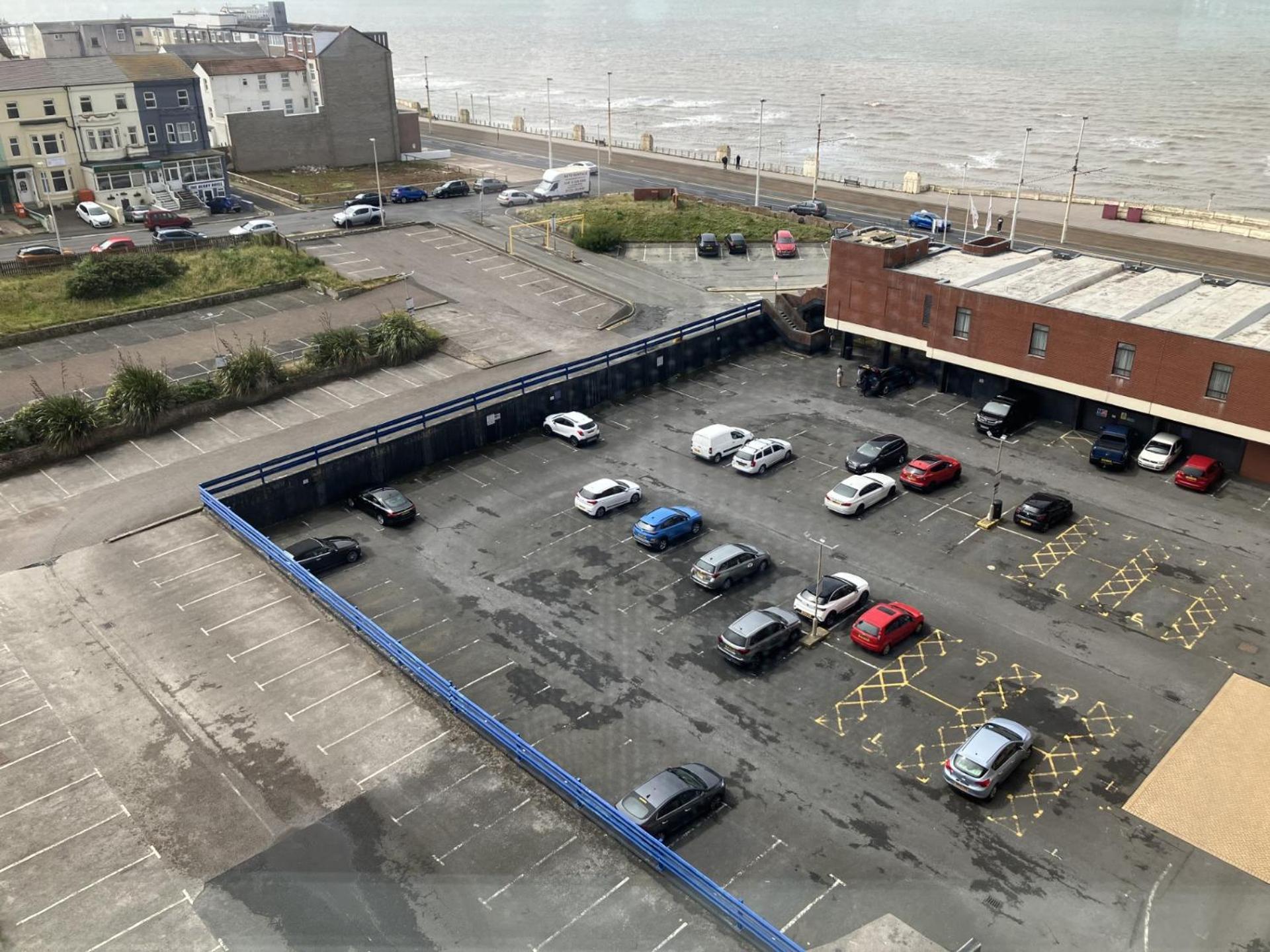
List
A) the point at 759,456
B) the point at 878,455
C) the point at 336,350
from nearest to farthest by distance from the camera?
the point at 878,455, the point at 759,456, the point at 336,350

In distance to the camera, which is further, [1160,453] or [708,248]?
[708,248]

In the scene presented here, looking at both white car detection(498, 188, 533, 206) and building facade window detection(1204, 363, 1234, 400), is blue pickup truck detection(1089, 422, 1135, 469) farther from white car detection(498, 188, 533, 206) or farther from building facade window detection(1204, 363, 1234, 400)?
white car detection(498, 188, 533, 206)

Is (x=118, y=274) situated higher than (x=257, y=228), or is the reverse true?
(x=257, y=228)

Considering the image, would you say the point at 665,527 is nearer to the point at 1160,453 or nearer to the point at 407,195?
the point at 1160,453

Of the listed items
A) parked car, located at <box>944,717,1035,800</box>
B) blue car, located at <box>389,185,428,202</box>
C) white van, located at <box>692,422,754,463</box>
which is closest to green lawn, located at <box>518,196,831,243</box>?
blue car, located at <box>389,185,428,202</box>

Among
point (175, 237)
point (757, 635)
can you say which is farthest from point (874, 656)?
point (175, 237)

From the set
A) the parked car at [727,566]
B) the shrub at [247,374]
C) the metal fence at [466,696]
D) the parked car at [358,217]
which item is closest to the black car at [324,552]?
the metal fence at [466,696]
